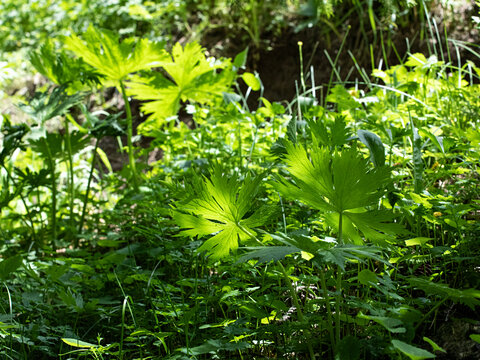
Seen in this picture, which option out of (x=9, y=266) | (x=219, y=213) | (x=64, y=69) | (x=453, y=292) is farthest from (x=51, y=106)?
(x=453, y=292)

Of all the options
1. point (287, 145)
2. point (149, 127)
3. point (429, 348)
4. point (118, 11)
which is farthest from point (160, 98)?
point (118, 11)

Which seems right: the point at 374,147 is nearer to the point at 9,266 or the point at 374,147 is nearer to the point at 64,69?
the point at 9,266

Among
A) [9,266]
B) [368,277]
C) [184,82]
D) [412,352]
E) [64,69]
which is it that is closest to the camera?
[412,352]

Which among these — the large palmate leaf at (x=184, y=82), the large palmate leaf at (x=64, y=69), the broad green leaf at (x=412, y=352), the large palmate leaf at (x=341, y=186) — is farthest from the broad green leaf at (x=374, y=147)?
the large palmate leaf at (x=64, y=69)

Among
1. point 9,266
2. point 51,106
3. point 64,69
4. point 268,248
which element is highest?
point 64,69

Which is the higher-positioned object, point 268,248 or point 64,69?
point 64,69

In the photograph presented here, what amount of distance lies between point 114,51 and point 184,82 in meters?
0.41

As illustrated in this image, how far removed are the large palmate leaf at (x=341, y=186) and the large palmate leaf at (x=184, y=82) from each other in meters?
1.46

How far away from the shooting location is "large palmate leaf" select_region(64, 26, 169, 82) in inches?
87.3

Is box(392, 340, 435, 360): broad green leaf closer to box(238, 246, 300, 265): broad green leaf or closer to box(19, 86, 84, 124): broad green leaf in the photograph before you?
box(238, 246, 300, 265): broad green leaf

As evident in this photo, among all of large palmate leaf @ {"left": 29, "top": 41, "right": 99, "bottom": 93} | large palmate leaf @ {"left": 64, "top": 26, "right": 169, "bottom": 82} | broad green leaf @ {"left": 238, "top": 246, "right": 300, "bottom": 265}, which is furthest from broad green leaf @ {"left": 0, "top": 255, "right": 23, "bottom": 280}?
large palmate leaf @ {"left": 64, "top": 26, "right": 169, "bottom": 82}

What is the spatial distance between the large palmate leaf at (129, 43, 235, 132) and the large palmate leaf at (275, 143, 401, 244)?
1458 mm

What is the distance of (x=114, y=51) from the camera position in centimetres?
223

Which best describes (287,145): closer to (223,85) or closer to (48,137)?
(223,85)
